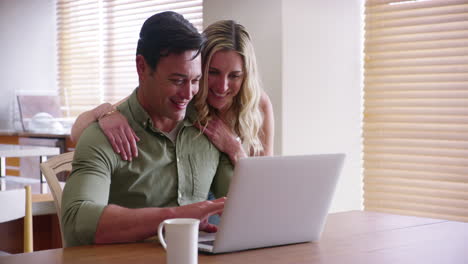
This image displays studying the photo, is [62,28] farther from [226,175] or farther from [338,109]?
[226,175]

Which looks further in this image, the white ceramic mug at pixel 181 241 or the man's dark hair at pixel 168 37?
the man's dark hair at pixel 168 37

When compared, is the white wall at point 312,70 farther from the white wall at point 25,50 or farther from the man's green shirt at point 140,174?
the white wall at point 25,50

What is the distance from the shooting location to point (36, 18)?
5.63m

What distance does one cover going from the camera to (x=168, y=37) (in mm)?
1635

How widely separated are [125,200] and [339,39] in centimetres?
181

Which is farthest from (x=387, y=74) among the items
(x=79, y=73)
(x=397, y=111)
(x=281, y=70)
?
(x=79, y=73)

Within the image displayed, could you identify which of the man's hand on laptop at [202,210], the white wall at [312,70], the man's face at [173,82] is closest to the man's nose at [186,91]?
the man's face at [173,82]

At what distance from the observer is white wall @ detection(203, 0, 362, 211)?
9.62ft

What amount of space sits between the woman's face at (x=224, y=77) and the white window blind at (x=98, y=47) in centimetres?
251

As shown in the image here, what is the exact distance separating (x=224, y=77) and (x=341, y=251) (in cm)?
74

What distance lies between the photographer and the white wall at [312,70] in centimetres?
293

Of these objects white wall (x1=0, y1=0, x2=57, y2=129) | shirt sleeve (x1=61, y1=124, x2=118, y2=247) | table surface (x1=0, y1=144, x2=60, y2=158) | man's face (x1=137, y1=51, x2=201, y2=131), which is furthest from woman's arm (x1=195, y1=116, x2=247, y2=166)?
white wall (x1=0, y1=0, x2=57, y2=129)

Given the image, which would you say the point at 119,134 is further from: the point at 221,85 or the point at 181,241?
the point at 181,241

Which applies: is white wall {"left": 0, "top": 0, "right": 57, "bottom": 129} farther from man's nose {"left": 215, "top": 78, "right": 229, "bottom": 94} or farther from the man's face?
the man's face
